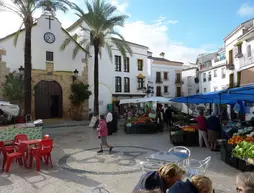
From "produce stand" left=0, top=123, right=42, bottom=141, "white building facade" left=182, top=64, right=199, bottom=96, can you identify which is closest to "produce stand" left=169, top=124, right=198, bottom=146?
"produce stand" left=0, top=123, right=42, bottom=141

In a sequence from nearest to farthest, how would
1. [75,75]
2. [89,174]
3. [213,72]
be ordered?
[89,174], [75,75], [213,72]

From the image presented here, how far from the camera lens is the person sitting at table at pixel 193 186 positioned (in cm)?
257

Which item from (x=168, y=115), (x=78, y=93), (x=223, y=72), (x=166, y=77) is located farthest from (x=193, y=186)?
(x=166, y=77)

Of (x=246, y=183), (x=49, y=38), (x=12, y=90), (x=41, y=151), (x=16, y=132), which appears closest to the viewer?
(x=246, y=183)

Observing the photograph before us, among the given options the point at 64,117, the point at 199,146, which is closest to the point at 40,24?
the point at 64,117

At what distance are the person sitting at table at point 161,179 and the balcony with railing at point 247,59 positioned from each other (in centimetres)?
1950

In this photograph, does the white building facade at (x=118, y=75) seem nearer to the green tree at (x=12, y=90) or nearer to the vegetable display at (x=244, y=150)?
the green tree at (x=12, y=90)

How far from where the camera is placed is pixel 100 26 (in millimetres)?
20594

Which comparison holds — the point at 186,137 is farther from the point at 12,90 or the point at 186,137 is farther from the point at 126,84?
the point at 126,84

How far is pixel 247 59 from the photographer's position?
68.7 ft

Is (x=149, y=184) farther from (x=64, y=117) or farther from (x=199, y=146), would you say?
(x=64, y=117)

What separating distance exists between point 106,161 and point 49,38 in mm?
18872

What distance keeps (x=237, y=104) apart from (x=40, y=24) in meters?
19.0

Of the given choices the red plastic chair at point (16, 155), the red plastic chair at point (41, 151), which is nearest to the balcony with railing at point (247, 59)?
the red plastic chair at point (41, 151)
